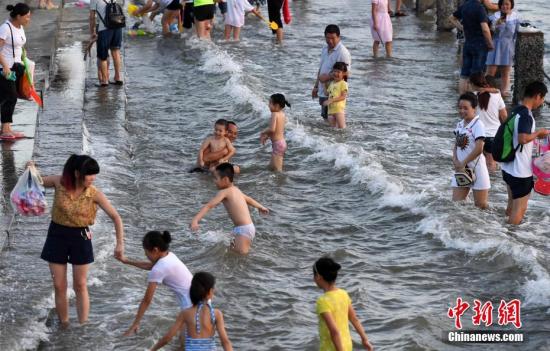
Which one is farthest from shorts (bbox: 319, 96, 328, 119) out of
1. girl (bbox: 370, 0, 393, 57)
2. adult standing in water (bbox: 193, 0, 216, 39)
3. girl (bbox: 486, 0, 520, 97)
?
adult standing in water (bbox: 193, 0, 216, 39)

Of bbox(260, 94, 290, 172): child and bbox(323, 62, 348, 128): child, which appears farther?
bbox(323, 62, 348, 128): child

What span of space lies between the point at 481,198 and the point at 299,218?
1.98 metres

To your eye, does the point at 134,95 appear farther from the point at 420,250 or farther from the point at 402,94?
the point at 420,250

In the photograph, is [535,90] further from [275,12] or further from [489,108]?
[275,12]

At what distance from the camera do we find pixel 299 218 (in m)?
12.0

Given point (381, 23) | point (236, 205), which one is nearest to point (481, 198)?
point (236, 205)

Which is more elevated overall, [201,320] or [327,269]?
[327,269]

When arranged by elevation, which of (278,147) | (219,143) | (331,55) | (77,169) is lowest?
(278,147)

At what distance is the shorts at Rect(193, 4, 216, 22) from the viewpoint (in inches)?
834

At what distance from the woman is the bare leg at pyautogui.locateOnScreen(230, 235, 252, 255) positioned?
12.3 ft

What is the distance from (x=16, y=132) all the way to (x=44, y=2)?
29.0 feet

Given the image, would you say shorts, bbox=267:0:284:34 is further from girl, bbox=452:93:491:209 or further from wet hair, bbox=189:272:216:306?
wet hair, bbox=189:272:216:306

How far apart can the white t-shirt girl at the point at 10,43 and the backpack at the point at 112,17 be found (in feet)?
10.3

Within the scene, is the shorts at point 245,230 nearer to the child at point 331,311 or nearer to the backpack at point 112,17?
the child at point 331,311
